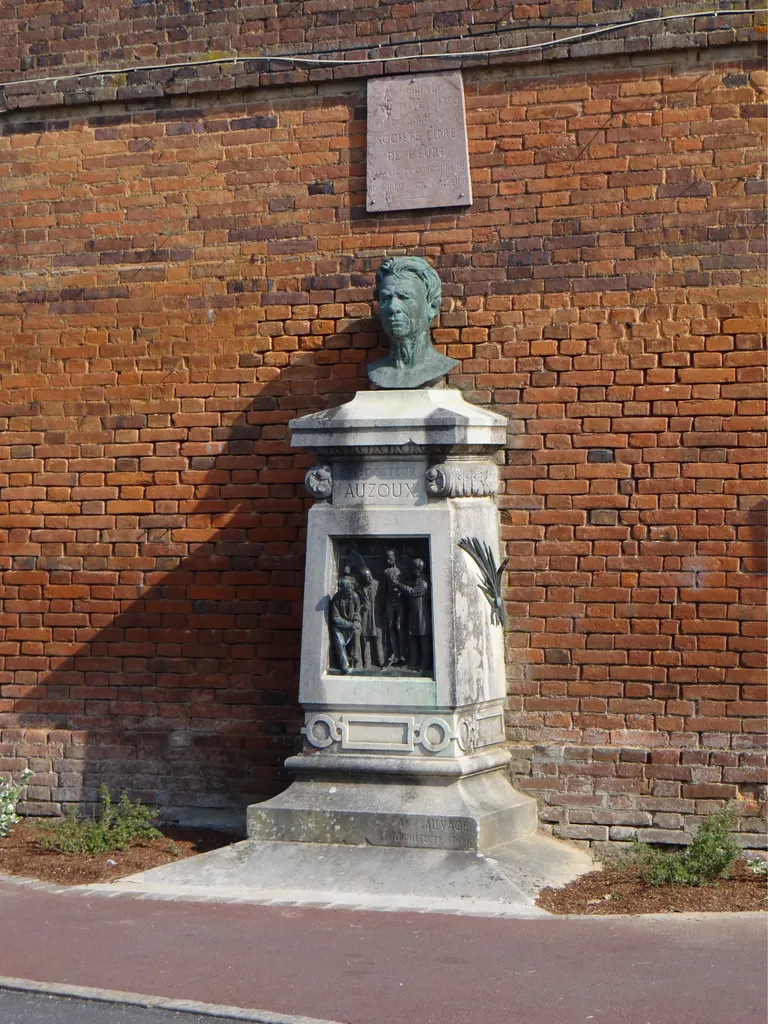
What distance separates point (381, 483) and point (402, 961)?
2803mm

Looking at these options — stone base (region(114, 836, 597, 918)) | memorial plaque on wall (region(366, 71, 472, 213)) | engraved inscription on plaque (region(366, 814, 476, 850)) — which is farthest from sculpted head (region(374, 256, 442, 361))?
stone base (region(114, 836, 597, 918))

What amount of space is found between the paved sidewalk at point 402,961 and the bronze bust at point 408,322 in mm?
3035

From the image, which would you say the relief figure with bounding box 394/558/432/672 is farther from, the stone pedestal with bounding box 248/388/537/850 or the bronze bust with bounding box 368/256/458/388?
the bronze bust with bounding box 368/256/458/388

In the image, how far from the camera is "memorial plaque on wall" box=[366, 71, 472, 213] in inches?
344

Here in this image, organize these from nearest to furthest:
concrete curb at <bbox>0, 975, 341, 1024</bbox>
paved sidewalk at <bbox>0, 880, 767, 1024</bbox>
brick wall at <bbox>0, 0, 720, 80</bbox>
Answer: concrete curb at <bbox>0, 975, 341, 1024</bbox>
paved sidewalk at <bbox>0, 880, 767, 1024</bbox>
brick wall at <bbox>0, 0, 720, 80</bbox>

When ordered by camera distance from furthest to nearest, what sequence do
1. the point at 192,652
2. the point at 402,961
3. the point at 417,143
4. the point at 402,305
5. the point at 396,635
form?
the point at 192,652
the point at 417,143
the point at 402,305
the point at 396,635
the point at 402,961

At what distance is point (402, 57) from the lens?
8.84m

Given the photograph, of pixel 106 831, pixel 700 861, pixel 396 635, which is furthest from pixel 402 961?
pixel 106 831

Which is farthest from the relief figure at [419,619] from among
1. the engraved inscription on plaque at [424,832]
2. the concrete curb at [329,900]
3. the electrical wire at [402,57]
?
the electrical wire at [402,57]

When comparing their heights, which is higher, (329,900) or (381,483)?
(381,483)

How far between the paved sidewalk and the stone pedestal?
91 centimetres

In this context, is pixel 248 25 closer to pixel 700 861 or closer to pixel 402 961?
pixel 700 861

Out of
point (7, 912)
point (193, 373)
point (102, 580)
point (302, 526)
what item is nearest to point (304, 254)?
point (193, 373)

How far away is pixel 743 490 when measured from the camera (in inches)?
324
